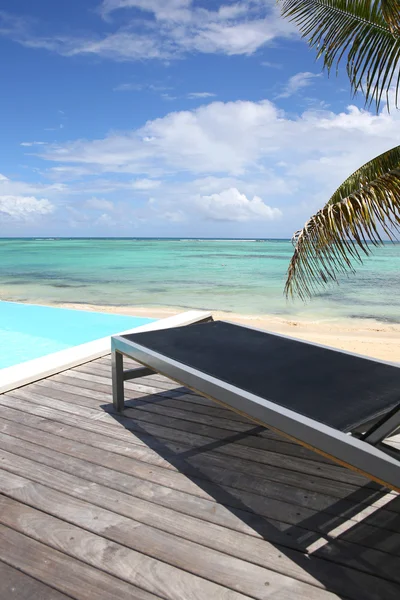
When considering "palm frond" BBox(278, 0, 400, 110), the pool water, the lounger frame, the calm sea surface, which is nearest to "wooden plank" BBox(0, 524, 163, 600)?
the lounger frame

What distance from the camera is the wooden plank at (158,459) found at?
166 centimetres

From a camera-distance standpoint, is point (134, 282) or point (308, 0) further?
point (134, 282)

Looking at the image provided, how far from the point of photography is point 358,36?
355 cm

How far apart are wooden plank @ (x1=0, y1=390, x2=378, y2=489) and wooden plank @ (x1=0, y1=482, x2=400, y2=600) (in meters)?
0.55

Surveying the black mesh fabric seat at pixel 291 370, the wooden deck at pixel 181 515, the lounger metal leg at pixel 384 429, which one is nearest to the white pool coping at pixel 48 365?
the wooden deck at pixel 181 515

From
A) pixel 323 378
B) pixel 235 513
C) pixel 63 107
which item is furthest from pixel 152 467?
pixel 63 107

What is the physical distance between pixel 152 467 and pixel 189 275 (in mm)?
18562

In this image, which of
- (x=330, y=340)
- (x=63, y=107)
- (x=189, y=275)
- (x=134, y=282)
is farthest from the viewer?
(x=63, y=107)

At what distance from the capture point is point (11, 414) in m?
2.44

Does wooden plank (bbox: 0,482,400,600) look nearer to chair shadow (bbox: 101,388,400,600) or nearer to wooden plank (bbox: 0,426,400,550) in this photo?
chair shadow (bbox: 101,388,400,600)

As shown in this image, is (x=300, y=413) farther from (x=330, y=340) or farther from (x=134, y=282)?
(x=134, y=282)

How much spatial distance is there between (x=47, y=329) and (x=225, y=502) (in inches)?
234

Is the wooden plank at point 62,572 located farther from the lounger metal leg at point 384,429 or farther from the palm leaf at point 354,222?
the palm leaf at point 354,222

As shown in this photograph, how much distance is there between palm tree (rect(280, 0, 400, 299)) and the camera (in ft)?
9.07
